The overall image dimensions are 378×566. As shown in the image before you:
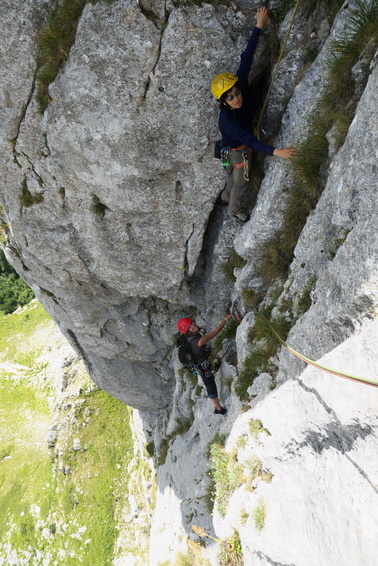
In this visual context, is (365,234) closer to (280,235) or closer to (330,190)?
(330,190)

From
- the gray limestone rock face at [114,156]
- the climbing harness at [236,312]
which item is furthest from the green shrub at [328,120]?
the climbing harness at [236,312]

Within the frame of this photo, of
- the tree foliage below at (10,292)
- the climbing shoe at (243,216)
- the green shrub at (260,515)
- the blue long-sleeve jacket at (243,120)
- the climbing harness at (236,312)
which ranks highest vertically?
the blue long-sleeve jacket at (243,120)

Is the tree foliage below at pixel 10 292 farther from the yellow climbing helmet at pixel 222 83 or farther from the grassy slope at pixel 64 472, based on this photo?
the yellow climbing helmet at pixel 222 83

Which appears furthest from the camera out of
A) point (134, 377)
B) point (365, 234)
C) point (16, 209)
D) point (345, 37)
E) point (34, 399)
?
point (34, 399)

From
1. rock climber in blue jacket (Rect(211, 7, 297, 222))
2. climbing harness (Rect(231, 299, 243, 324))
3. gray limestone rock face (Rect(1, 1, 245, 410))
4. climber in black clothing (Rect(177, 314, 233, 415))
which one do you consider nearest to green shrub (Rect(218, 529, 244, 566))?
climber in black clothing (Rect(177, 314, 233, 415))

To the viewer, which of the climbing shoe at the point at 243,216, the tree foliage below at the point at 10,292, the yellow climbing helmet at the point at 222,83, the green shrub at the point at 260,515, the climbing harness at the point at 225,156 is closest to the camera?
the yellow climbing helmet at the point at 222,83

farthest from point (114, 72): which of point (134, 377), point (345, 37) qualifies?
point (134, 377)

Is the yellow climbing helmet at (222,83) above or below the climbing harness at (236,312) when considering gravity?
above

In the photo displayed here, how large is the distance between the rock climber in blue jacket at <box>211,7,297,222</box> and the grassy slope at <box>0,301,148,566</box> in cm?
1931

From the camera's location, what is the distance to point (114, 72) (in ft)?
21.8

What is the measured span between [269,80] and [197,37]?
152 centimetres

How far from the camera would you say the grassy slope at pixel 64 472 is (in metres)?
18.8

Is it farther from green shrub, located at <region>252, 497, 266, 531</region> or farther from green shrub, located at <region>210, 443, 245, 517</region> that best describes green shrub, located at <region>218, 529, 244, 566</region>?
green shrub, located at <region>252, 497, 266, 531</region>

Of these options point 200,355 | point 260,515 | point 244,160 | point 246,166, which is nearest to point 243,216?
point 246,166
